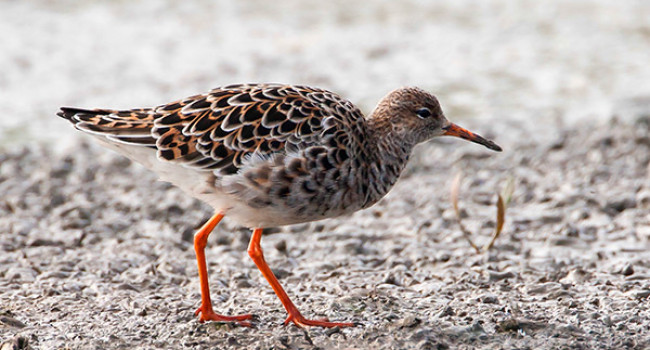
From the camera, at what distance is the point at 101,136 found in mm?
6051

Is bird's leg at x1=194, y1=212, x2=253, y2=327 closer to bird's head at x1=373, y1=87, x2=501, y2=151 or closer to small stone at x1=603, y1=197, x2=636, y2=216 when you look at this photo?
bird's head at x1=373, y1=87, x2=501, y2=151

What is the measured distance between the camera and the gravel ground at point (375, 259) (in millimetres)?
5883

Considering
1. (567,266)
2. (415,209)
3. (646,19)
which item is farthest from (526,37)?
(567,266)

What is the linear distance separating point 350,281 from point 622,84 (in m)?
6.94

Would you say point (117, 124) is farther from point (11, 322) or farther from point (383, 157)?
point (383, 157)

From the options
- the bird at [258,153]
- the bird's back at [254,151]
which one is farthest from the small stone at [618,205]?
the bird's back at [254,151]

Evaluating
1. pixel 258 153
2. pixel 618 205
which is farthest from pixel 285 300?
pixel 618 205

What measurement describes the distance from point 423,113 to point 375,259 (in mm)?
1443

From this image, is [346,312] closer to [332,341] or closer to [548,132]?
[332,341]

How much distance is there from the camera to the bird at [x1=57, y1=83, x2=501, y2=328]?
5.87 metres

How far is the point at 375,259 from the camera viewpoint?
7.43m

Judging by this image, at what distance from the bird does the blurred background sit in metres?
4.88

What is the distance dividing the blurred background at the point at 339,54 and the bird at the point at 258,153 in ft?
16.0

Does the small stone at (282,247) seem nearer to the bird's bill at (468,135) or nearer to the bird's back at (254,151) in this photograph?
the bird's back at (254,151)
